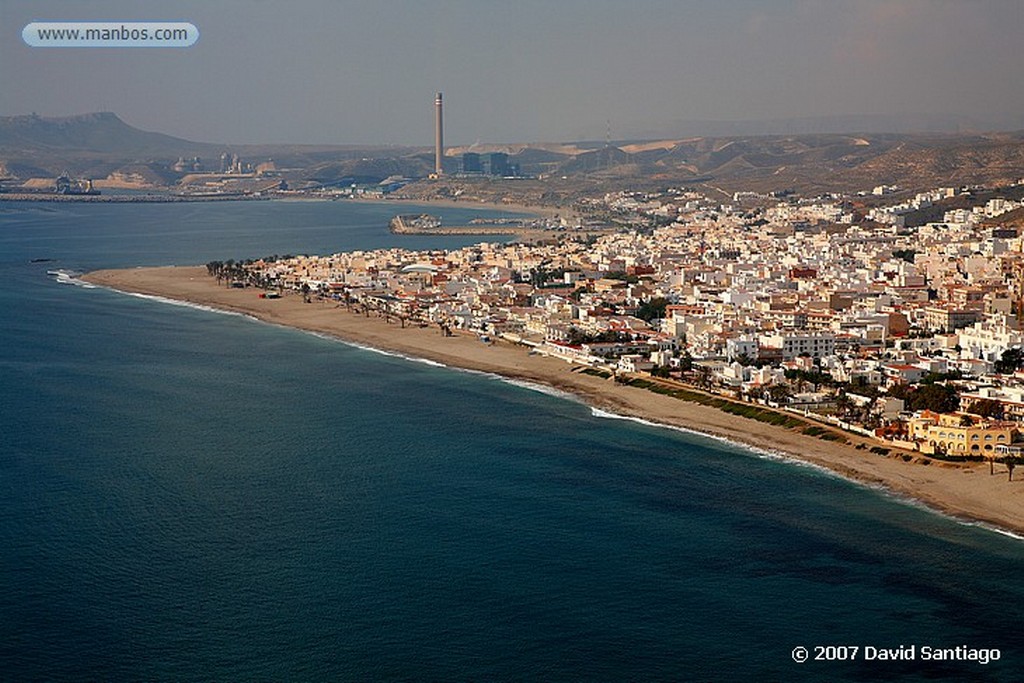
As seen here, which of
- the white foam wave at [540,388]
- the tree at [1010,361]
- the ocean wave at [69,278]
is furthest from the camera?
the ocean wave at [69,278]

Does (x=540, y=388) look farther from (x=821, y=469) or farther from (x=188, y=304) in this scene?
(x=188, y=304)

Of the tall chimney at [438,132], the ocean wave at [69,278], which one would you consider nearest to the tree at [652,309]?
the ocean wave at [69,278]

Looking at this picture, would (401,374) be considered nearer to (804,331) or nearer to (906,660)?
(804,331)

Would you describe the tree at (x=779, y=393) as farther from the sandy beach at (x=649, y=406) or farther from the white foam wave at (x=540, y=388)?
the white foam wave at (x=540, y=388)

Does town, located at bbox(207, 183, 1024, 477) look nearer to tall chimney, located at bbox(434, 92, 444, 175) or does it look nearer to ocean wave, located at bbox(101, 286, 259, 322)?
ocean wave, located at bbox(101, 286, 259, 322)

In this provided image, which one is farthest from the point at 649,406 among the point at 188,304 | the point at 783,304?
the point at 188,304

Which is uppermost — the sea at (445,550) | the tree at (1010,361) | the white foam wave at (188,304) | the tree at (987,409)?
the tree at (1010,361)
